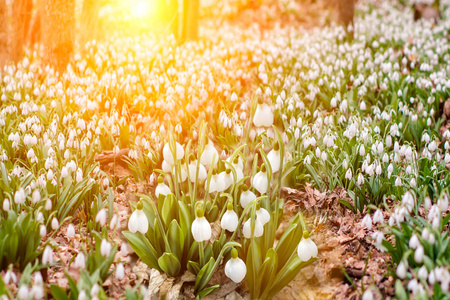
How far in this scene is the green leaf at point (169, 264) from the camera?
292cm

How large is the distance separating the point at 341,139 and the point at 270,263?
2.01 meters

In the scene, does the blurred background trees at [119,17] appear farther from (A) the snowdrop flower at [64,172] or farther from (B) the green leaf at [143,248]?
(B) the green leaf at [143,248]

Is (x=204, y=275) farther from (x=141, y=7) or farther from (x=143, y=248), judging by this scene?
(x=141, y=7)

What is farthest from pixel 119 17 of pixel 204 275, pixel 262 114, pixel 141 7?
pixel 204 275

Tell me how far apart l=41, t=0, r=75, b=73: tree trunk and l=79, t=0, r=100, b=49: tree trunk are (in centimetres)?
73

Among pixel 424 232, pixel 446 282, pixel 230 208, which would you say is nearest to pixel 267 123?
pixel 230 208

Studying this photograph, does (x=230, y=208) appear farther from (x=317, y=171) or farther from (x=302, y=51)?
(x=302, y=51)

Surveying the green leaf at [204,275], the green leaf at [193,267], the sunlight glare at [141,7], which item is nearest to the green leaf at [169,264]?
the green leaf at [193,267]

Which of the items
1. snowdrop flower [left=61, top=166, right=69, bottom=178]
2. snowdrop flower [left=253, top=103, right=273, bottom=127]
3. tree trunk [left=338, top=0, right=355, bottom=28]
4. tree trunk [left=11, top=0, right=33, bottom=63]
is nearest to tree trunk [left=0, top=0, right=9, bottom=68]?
tree trunk [left=11, top=0, right=33, bottom=63]

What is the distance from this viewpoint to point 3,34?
656 cm

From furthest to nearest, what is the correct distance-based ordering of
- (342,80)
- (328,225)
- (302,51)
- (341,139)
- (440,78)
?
(302,51), (342,80), (440,78), (341,139), (328,225)

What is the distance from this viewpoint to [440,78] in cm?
588

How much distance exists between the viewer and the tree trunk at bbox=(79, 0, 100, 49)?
725cm

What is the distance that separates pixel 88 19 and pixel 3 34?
1.37m
